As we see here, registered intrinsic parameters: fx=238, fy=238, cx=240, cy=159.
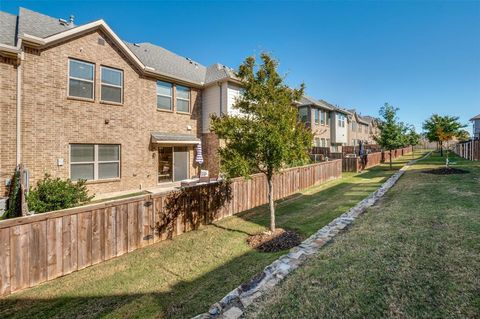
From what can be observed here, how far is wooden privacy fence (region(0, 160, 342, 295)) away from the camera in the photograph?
4246 mm

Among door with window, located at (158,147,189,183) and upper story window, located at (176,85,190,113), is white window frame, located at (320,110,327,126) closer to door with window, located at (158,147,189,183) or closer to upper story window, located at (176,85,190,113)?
upper story window, located at (176,85,190,113)

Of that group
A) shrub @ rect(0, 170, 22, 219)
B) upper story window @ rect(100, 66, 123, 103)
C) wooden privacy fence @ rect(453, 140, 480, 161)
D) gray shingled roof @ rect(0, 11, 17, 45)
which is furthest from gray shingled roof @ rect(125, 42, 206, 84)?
wooden privacy fence @ rect(453, 140, 480, 161)

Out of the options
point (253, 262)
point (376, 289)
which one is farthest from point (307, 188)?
point (376, 289)

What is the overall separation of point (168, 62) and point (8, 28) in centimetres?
836

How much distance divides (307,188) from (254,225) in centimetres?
717

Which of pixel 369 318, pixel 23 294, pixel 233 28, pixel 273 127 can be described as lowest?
pixel 23 294

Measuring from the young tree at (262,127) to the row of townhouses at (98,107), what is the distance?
2919 mm

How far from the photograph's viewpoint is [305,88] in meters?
7.04

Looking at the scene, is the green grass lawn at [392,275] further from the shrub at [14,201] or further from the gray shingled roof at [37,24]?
the gray shingled roof at [37,24]

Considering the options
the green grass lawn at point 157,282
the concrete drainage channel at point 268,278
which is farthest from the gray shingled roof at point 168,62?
the concrete drainage channel at point 268,278

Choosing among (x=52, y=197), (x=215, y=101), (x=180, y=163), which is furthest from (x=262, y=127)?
(x=180, y=163)

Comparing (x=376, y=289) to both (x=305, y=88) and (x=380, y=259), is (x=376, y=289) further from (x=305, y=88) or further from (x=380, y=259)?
(x=305, y=88)

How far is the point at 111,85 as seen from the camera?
1280 cm

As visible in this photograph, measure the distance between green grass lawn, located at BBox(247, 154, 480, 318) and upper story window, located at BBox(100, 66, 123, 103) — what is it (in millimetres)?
12738
